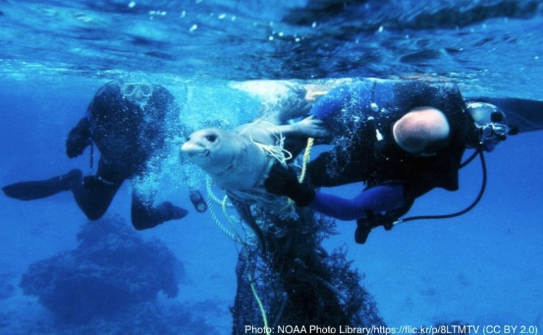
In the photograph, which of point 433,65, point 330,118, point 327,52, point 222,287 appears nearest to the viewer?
point 330,118

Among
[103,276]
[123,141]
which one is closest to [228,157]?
[123,141]

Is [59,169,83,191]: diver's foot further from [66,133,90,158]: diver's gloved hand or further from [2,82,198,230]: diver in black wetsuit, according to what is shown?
[66,133,90,158]: diver's gloved hand

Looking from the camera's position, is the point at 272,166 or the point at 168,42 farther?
the point at 168,42

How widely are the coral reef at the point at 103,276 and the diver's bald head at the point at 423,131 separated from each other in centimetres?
1564

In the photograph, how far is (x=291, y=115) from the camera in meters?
5.93

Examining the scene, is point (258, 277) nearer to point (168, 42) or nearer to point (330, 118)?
point (330, 118)

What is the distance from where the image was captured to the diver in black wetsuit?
8719 mm

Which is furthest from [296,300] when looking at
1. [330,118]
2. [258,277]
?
[330,118]

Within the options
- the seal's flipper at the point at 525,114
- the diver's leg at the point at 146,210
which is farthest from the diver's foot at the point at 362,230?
the diver's leg at the point at 146,210

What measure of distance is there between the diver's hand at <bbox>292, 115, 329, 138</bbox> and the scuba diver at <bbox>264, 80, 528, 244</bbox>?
0.15 m

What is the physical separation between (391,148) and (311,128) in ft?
3.37

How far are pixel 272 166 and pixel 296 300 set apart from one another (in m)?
2.50

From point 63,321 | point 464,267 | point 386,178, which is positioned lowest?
point 464,267

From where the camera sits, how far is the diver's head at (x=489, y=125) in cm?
446
